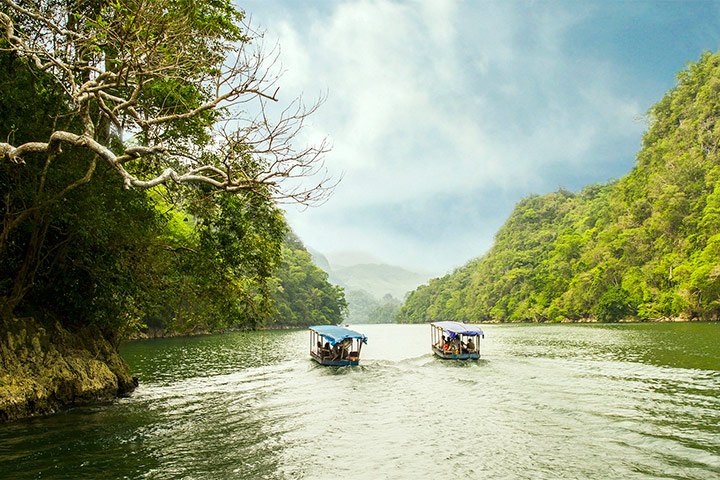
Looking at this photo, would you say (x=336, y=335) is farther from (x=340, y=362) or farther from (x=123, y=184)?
(x=123, y=184)

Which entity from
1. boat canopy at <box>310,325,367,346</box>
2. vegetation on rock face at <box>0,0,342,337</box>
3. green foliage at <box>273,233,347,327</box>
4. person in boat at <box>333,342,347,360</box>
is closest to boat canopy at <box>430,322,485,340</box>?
boat canopy at <box>310,325,367,346</box>

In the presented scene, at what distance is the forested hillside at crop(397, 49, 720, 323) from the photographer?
67.9 m

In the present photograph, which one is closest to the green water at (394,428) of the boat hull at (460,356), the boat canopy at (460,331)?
the boat canopy at (460,331)

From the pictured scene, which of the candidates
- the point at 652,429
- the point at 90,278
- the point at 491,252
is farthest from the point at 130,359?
the point at 491,252

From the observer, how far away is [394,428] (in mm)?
14297

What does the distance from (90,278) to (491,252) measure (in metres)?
179

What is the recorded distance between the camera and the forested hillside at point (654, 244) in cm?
6794

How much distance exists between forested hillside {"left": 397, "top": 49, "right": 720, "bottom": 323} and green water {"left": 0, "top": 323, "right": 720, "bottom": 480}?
5380 centimetres

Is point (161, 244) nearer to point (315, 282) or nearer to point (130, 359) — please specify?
point (130, 359)

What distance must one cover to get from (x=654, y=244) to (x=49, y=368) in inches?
3685

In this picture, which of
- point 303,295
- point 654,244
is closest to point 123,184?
point 654,244

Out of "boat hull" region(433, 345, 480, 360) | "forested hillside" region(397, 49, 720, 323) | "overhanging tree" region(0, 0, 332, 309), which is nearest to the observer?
"overhanging tree" region(0, 0, 332, 309)

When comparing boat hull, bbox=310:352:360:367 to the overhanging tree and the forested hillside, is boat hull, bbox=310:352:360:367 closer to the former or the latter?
the overhanging tree

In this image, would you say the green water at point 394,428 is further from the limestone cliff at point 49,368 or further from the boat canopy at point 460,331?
the boat canopy at point 460,331
